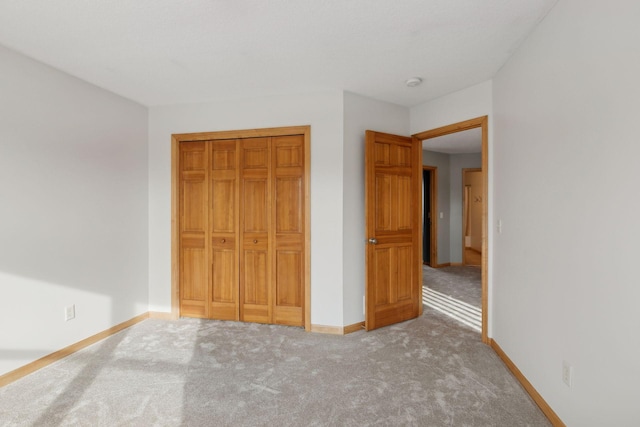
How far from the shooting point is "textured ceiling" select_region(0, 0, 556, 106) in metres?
1.89

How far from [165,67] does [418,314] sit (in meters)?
3.48

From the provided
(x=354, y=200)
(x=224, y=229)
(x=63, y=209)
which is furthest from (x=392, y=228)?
(x=63, y=209)

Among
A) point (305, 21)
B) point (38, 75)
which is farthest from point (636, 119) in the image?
point (38, 75)

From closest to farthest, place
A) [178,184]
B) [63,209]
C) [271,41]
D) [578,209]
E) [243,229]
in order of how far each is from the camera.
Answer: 1. [578,209]
2. [271,41]
3. [63,209]
4. [243,229]
5. [178,184]

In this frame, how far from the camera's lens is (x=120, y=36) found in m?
2.19

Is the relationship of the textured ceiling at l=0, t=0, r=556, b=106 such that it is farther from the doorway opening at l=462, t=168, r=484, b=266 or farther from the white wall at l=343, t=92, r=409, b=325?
the doorway opening at l=462, t=168, r=484, b=266

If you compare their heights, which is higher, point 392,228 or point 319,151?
point 319,151

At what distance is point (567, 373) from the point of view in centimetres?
174

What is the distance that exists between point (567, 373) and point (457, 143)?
4726 millimetres

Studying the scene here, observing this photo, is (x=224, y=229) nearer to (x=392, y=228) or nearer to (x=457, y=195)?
(x=392, y=228)

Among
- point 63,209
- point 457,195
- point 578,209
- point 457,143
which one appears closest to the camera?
point 578,209

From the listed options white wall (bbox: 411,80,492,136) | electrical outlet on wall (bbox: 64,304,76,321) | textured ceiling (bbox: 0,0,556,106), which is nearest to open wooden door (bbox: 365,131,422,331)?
white wall (bbox: 411,80,492,136)

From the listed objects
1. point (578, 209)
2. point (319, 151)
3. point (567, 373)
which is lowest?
point (567, 373)

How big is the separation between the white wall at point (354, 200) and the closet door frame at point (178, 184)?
37 cm
